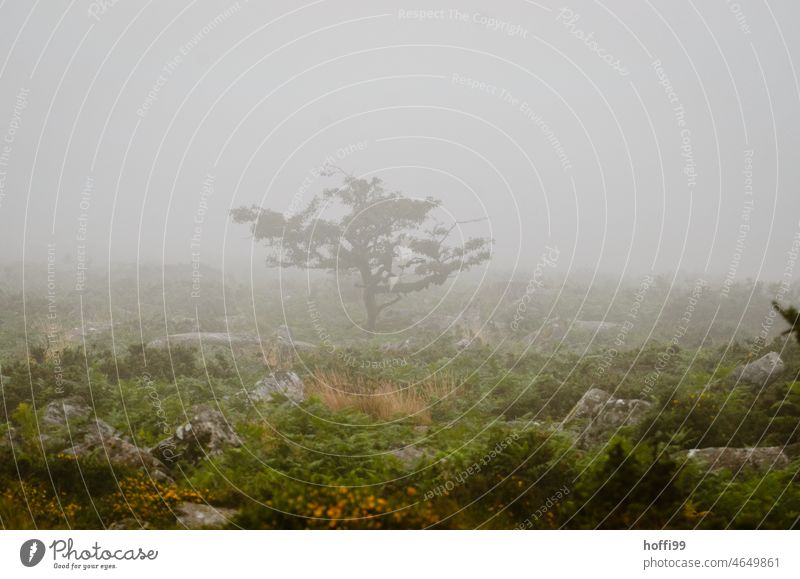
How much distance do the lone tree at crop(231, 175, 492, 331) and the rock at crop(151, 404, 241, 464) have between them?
1198 cm

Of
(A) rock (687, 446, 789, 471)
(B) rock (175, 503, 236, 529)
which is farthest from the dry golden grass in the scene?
(A) rock (687, 446, 789, 471)

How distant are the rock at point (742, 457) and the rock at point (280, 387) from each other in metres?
7.49

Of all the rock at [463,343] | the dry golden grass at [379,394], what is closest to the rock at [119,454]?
the dry golden grass at [379,394]

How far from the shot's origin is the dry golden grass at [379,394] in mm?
11117

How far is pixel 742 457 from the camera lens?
842 cm

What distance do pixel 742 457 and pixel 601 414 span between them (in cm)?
240

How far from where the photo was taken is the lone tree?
70.2 feet

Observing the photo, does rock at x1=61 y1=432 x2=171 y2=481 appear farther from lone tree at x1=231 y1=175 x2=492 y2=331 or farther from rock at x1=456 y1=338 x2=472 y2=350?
lone tree at x1=231 y1=175 x2=492 y2=331

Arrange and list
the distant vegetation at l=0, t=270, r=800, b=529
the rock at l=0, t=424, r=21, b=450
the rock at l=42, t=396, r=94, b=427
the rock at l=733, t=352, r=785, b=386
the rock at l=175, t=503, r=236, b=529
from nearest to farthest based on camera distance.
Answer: the distant vegetation at l=0, t=270, r=800, b=529 < the rock at l=175, t=503, r=236, b=529 < the rock at l=0, t=424, r=21, b=450 < the rock at l=42, t=396, r=94, b=427 < the rock at l=733, t=352, r=785, b=386

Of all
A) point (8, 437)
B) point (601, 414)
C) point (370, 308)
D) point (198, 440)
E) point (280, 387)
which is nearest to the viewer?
point (8, 437)

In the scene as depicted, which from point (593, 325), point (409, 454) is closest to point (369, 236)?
point (593, 325)

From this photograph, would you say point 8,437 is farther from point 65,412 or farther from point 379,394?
point 379,394

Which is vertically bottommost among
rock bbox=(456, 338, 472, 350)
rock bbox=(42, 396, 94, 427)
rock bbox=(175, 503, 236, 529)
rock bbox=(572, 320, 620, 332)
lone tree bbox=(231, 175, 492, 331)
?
rock bbox=(175, 503, 236, 529)
